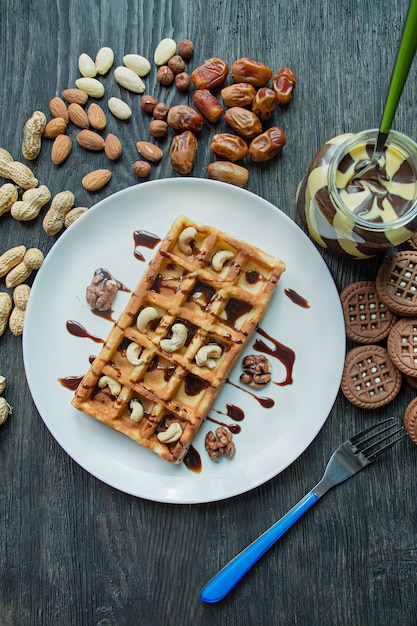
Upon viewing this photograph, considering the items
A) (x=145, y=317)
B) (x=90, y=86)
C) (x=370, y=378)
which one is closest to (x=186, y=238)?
(x=145, y=317)

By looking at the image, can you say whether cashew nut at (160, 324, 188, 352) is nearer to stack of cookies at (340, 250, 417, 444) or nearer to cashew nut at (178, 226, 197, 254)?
cashew nut at (178, 226, 197, 254)

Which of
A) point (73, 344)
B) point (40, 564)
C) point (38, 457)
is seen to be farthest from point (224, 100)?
point (40, 564)

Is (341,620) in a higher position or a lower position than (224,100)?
lower

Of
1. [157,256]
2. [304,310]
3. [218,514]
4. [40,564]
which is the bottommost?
[40,564]

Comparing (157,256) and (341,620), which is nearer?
(157,256)

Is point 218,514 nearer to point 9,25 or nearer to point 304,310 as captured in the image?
point 304,310

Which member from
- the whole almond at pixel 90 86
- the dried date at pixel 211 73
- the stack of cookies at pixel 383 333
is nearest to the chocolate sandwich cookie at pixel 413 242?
the stack of cookies at pixel 383 333

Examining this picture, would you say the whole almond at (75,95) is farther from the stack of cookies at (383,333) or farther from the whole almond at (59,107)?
the stack of cookies at (383,333)
